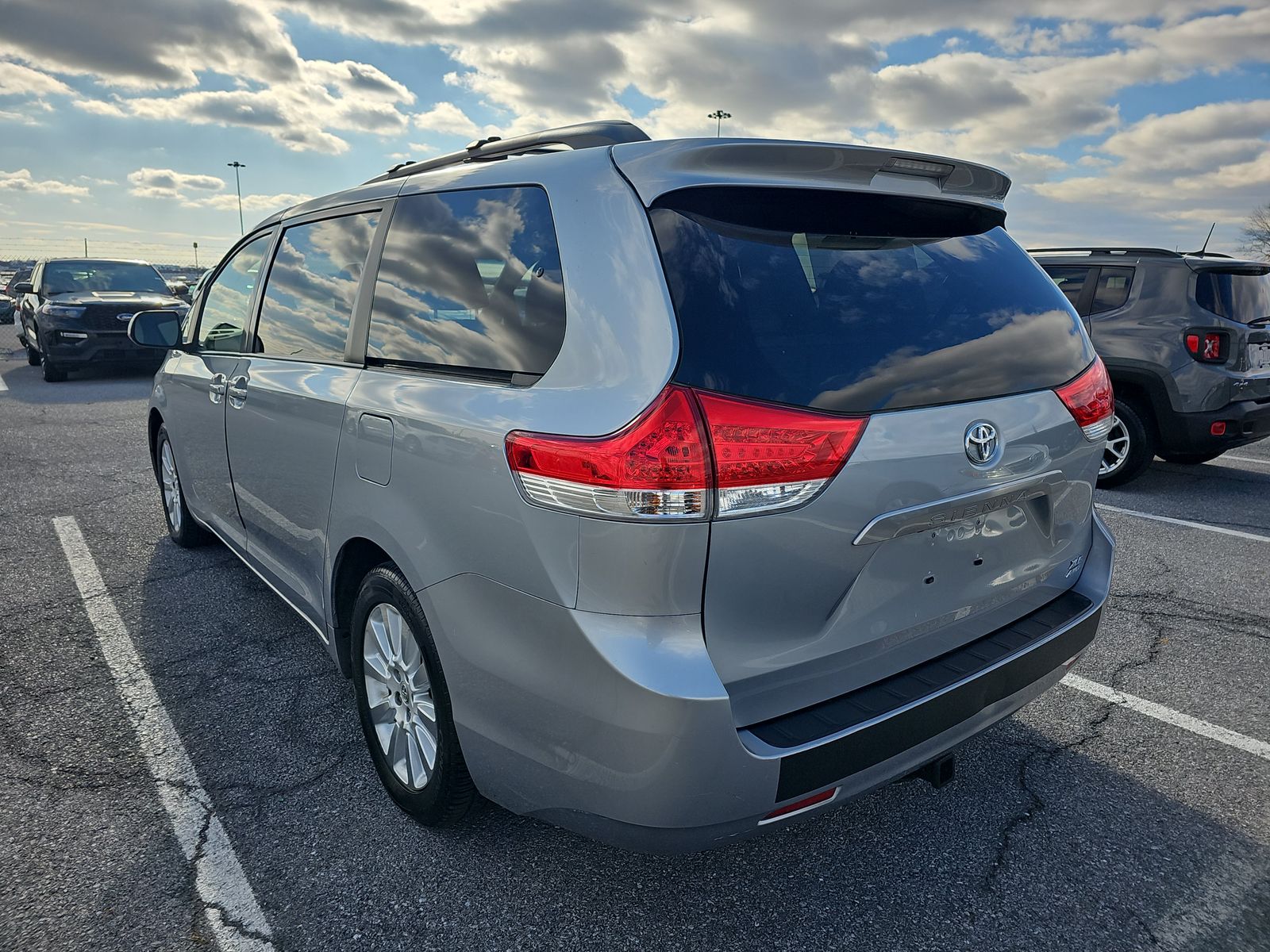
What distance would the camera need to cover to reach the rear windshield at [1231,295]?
6.39 meters

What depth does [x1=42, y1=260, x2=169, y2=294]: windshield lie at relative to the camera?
13.6 m

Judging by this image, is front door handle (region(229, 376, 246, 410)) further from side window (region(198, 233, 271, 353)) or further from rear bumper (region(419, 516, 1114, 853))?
→ rear bumper (region(419, 516, 1114, 853))

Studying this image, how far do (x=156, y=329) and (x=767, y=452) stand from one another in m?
3.80

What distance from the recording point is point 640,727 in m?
1.72

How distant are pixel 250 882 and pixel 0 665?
2044 millimetres

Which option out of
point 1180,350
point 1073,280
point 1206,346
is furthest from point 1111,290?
point 1206,346

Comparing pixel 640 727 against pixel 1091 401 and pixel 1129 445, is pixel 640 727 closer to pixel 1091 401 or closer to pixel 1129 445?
pixel 1091 401

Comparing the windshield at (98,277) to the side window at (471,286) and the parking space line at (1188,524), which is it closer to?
the side window at (471,286)

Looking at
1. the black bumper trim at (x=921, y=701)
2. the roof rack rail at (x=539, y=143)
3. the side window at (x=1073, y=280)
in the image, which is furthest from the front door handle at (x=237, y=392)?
the side window at (x=1073, y=280)

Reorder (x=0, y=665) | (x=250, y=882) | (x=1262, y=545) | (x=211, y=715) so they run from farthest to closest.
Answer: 1. (x=1262, y=545)
2. (x=0, y=665)
3. (x=211, y=715)
4. (x=250, y=882)

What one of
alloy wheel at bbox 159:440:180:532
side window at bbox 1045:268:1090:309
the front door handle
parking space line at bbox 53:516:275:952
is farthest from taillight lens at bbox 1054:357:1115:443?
side window at bbox 1045:268:1090:309

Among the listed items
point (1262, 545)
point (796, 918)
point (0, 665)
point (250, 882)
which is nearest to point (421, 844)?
point (250, 882)

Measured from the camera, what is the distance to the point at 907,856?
242cm

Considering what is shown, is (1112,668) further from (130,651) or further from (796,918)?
(130,651)
